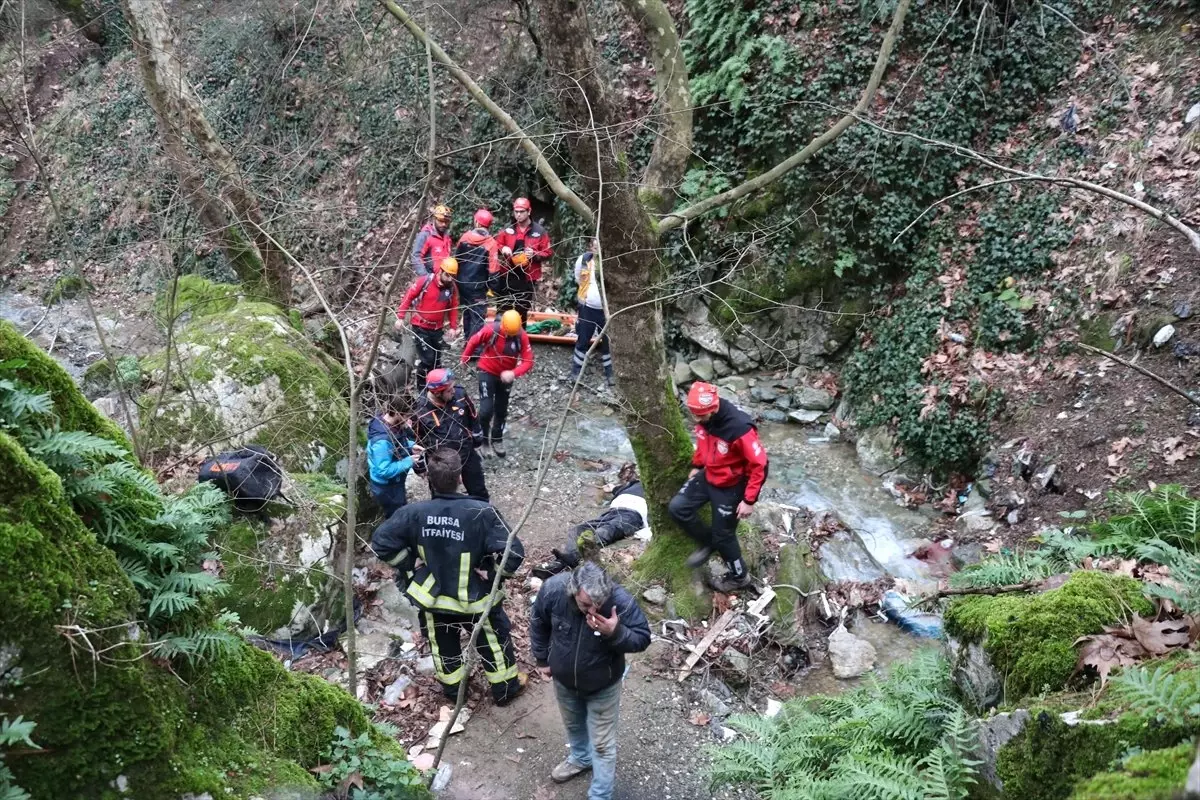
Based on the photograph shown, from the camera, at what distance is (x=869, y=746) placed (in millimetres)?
3949

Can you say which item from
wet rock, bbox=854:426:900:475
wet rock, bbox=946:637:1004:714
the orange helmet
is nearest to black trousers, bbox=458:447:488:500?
the orange helmet

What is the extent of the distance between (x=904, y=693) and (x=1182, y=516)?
2.23 meters

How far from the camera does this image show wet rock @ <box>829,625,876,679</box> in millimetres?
6188

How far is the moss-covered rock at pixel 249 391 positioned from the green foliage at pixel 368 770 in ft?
14.6

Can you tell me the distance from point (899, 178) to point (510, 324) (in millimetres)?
5624

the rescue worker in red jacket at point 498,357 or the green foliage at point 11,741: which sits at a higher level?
the green foliage at point 11,741

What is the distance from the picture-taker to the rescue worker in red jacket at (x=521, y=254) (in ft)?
34.0

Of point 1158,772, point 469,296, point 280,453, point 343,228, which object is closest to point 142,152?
point 343,228

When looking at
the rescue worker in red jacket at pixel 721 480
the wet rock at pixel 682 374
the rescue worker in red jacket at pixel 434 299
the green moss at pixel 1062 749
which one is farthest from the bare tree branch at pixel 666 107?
the green moss at pixel 1062 749

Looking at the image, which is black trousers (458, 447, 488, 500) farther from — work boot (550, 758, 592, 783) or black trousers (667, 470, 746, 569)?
work boot (550, 758, 592, 783)

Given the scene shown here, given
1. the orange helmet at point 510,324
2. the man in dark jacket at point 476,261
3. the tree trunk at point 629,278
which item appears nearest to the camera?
the tree trunk at point 629,278

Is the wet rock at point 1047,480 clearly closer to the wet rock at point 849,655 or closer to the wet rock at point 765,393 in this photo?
the wet rock at point 849,655

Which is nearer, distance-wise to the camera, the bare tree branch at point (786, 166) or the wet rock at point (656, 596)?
the bare tree branch at point (786, 166)

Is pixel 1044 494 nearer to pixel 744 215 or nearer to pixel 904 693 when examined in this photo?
pixel 904 693
